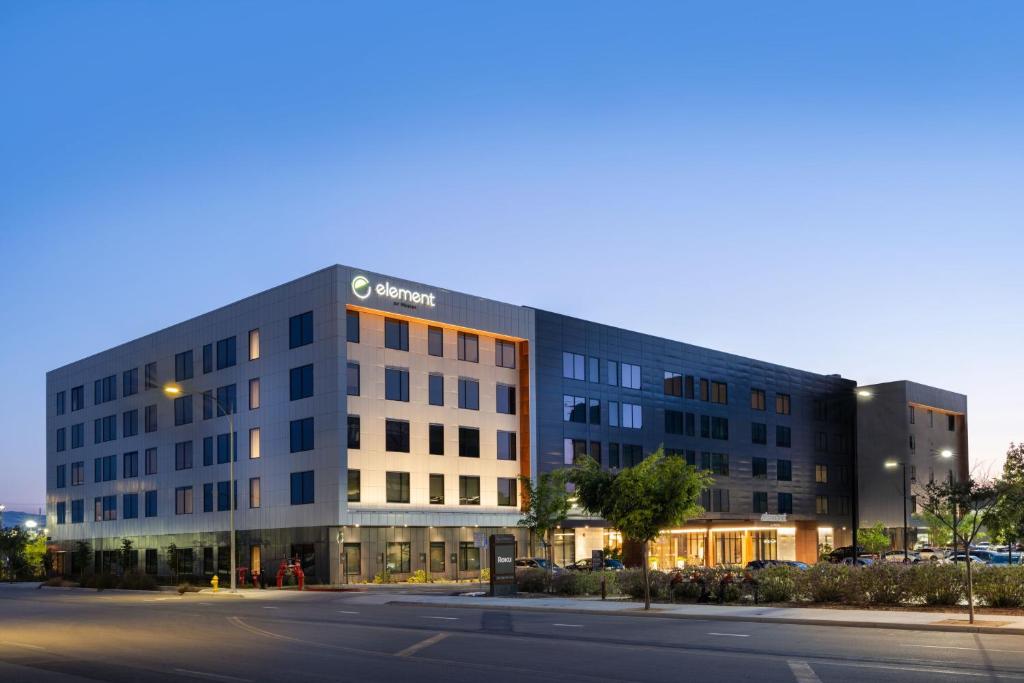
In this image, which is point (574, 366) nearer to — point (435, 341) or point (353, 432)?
point (435, 341)

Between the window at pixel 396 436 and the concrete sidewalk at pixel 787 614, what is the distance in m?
27.4

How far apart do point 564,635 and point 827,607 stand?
10.5 meters

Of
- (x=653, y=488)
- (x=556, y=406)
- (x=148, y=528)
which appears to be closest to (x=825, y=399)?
(x=556, y=406)

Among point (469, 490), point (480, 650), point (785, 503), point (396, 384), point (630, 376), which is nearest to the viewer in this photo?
point (480, 650)

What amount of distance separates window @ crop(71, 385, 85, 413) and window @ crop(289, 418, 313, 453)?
34437 mm

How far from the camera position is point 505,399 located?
75.2 meters

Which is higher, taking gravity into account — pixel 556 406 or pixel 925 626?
pixel 556 406

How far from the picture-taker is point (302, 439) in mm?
66250

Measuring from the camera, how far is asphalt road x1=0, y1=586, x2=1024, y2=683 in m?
17.5

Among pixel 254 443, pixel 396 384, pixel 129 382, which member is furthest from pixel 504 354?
pixel 129 382

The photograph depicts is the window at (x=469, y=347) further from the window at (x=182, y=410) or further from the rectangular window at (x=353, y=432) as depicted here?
the window at (x=182, y=410)

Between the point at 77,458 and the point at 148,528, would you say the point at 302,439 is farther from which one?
the point at 77,458

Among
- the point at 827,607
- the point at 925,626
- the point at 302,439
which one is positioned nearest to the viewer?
the point at 925,626

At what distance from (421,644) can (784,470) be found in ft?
269
